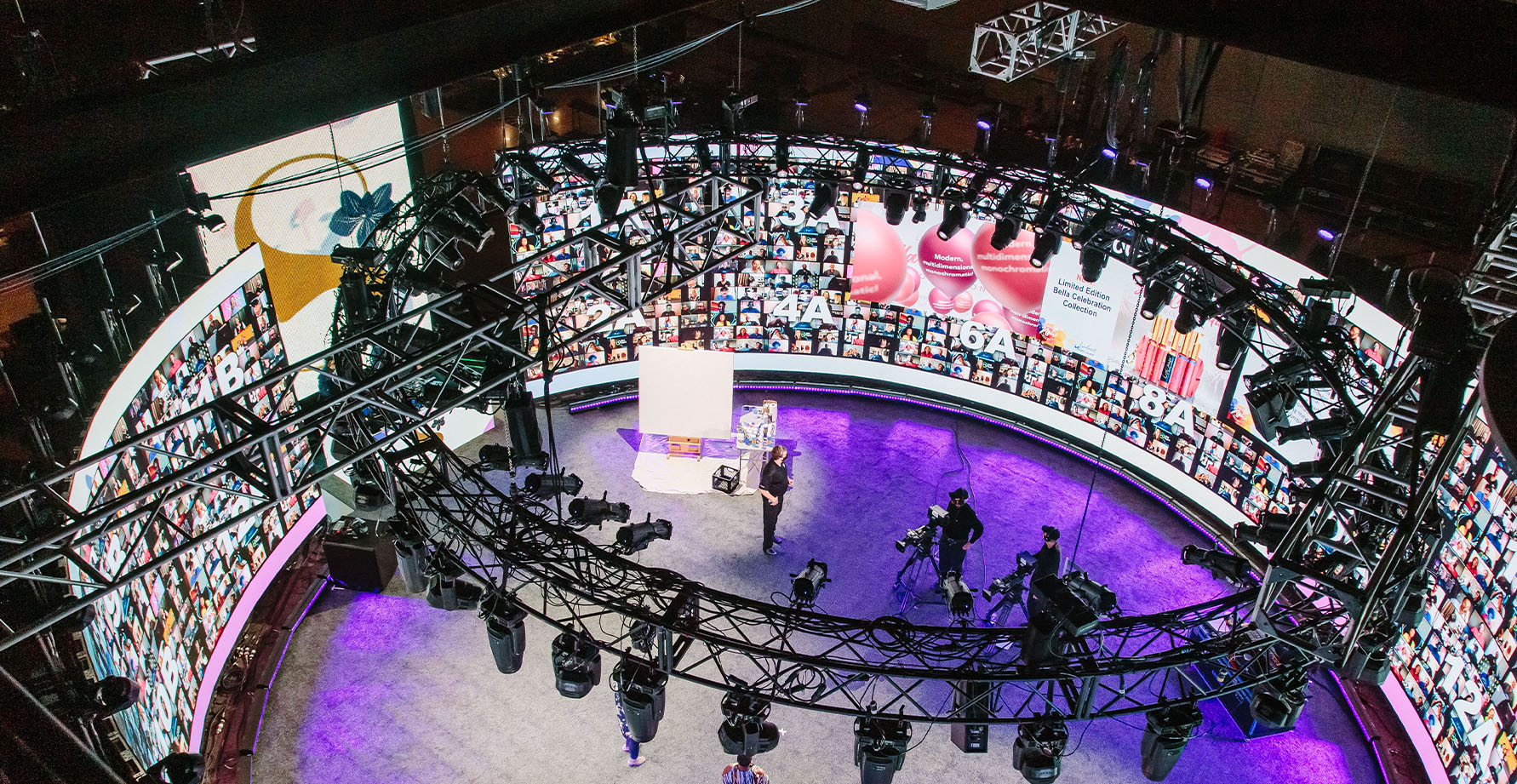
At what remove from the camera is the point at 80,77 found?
8602 millimetres

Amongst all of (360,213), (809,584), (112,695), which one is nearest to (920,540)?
(809,584)

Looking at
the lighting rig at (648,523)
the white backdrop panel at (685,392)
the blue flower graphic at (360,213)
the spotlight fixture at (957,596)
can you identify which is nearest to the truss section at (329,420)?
the lighting rig at (648,523)

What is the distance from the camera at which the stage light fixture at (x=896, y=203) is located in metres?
13.0

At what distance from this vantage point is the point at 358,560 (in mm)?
11664

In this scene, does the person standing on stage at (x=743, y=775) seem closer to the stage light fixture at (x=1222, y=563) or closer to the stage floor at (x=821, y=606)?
the stage floor at (x=821, y=606)

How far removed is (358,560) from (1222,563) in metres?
8.82

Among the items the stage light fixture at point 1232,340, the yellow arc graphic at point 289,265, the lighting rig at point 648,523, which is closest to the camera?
the lighting rig at point 648,523

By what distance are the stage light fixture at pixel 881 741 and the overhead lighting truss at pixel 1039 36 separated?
27.1 ft

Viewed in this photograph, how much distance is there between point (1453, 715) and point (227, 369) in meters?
11.9

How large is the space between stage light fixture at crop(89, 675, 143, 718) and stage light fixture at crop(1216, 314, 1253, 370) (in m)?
9.60

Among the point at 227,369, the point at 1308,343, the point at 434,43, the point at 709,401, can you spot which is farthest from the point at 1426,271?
the point at 227,369

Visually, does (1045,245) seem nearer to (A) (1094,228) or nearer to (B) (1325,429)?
(A) (1094,228)

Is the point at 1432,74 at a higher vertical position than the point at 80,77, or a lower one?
higher

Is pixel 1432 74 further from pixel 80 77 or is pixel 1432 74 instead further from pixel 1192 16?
pixel 80 77
